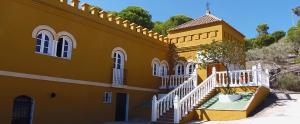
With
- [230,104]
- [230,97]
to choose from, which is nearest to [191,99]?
[230,104]

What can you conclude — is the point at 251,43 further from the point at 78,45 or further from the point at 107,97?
the point at 78,45

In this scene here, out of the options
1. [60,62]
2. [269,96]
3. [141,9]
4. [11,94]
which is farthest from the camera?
[141,9]

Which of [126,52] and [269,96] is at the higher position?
[126,52]

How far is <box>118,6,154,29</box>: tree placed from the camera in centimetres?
3938

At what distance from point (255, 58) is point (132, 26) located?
16.8 metres

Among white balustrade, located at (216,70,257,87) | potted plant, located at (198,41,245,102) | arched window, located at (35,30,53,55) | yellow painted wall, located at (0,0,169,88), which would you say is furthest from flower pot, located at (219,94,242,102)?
arched window, located at (35,30,53,55)

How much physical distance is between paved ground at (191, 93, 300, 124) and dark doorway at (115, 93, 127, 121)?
17.2ft

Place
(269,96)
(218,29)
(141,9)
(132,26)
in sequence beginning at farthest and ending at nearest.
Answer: (141,9) < (218,29) < (132,26) < (269,96)

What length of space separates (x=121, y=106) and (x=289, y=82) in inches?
570

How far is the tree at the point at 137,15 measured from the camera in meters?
39.4

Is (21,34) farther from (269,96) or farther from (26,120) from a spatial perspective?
(269,96)

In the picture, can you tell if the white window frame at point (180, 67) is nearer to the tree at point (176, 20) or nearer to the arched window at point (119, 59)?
the arched window at point (119, 59)

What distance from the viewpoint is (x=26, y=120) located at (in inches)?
472

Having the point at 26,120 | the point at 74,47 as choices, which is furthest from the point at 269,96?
the point at 26,120
